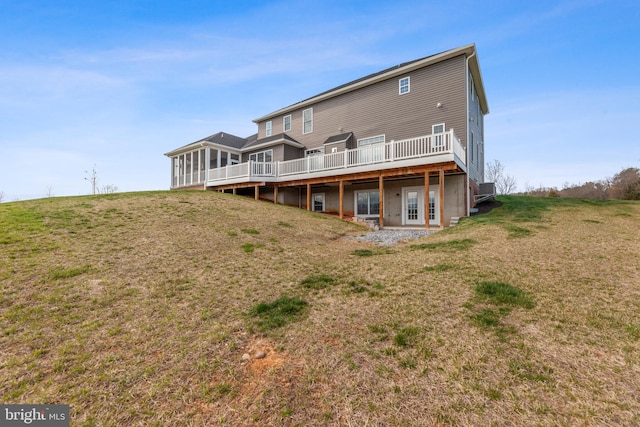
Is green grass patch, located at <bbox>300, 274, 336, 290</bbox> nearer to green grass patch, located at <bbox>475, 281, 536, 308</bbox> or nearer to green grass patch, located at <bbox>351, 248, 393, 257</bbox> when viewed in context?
green grass patch, located at <bbox>351, 248, 393, 257</bbox>

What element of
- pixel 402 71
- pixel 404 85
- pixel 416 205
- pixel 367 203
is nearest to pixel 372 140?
pixel 404 85

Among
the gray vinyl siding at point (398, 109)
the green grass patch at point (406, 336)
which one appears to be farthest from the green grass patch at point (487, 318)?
the gray vinyl siding at point (398, 109)

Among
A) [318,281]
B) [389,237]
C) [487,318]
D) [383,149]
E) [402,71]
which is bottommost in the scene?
[487,318]

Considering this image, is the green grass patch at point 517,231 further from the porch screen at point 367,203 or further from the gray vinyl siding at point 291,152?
the gray vinyl siding at point 291,152

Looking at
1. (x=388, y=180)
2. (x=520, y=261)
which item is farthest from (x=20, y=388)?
(x=388, y=180)

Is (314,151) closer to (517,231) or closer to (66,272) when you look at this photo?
(517,231)

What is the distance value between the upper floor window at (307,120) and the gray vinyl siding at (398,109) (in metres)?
0.29

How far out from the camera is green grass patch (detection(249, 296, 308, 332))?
376 centimetres

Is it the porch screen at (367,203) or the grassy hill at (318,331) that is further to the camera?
the porch screen at (367,203)

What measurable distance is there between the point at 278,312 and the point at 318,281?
4.53 feet

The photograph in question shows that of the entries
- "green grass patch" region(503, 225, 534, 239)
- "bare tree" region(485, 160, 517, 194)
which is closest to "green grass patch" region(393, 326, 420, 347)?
"green grass patch" region(503, 225, 534, 239)

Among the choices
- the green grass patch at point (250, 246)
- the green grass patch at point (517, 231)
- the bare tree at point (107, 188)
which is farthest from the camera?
the bare tree at point (107, 188)

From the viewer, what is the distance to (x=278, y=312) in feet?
13.4

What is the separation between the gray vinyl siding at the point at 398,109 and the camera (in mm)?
13281
